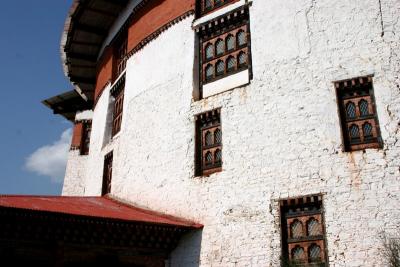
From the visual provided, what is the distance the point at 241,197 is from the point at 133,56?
5.35 meters

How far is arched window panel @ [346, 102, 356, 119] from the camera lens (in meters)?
7.94

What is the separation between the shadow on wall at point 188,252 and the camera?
28.0ft

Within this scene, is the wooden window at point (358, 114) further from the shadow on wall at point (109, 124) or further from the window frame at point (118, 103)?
the shadow on wall at point (109, 124)

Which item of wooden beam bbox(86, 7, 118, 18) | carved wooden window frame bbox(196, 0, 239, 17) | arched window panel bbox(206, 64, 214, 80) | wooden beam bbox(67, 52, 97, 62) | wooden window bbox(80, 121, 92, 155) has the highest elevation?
wooden beam bbox(86, 7, 118, 18)

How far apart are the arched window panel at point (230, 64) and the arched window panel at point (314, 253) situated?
3817 millimetres

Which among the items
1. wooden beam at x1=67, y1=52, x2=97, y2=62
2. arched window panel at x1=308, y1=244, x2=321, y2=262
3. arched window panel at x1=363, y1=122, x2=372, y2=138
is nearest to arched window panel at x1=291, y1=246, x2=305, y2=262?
arched window panel at x1=308, y1=244, x2=321, y2=262

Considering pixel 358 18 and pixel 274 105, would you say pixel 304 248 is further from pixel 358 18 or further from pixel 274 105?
pixel 358 18

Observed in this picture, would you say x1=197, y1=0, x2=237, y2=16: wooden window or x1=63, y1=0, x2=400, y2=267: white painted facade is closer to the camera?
x1=63, y1=0, x2=400, y2=267: white painted facade

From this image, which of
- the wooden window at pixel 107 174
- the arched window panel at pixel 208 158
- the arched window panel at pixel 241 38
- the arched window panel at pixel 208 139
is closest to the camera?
the arched window panel at pixel 208 158

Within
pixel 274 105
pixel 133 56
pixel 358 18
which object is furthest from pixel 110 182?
pixel 358 18

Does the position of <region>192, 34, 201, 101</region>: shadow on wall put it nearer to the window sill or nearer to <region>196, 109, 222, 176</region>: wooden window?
the window sill

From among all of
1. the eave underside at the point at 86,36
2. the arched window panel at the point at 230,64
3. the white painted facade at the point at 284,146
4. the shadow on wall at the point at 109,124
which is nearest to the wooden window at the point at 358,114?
the white painted facade at the point at 284,146

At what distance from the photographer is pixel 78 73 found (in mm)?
15859

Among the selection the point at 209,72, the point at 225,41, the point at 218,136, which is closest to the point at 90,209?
the point at 218,136
